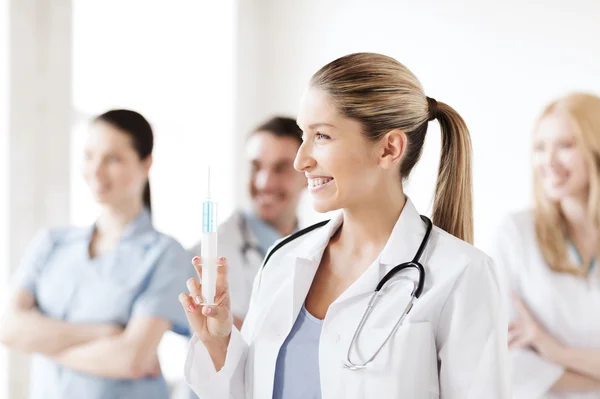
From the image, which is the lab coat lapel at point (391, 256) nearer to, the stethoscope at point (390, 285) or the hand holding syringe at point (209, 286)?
the stethoscope at point (390, 285)

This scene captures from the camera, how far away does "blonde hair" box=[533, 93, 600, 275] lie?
2.13 metres

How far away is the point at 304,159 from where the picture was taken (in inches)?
48.0

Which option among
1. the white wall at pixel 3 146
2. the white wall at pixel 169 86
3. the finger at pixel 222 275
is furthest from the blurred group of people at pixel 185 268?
the white wall at pixel 169 86

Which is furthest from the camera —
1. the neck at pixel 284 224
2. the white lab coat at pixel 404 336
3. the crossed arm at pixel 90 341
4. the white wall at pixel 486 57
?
the white wall at pixel 486 57

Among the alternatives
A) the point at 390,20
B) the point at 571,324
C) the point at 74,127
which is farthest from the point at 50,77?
the point at 571,324

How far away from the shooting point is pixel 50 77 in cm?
254

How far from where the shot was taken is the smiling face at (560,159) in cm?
215

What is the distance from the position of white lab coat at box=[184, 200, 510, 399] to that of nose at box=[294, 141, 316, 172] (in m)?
0.20

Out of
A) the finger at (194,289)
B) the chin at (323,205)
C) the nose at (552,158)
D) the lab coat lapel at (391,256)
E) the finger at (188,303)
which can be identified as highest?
the nose at (552,158)

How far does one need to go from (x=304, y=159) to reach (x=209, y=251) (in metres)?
0.24

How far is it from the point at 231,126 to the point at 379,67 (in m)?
2.40

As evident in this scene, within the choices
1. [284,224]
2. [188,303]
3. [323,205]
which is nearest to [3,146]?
[284,224]

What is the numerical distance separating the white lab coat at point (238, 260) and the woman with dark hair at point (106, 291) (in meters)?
0.19

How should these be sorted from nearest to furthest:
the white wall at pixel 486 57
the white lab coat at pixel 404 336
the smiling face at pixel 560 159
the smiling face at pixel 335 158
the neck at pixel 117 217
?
the white lab coat at pixel 404 336, the smiling face at pixel 335 158, the neck at pixel 117 217, the smiling face at pixel 560 159, the white wall at pixel 486 57
